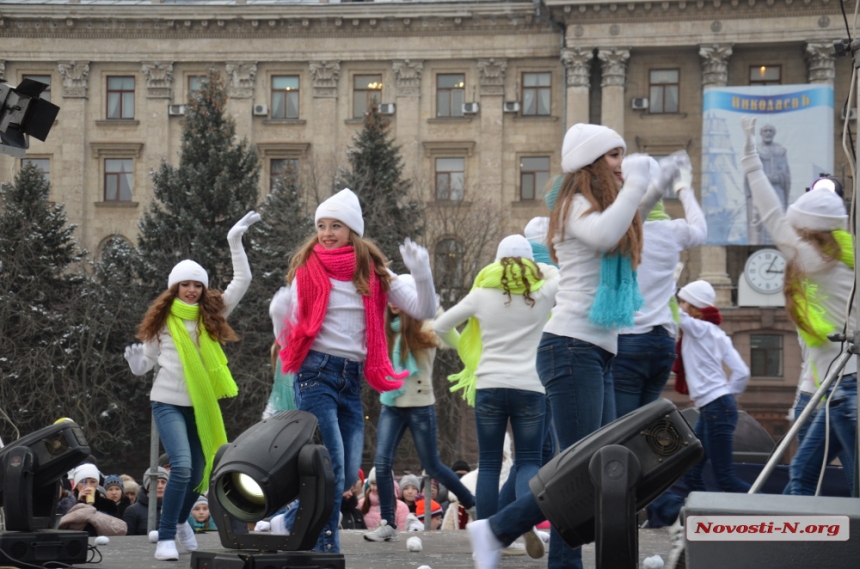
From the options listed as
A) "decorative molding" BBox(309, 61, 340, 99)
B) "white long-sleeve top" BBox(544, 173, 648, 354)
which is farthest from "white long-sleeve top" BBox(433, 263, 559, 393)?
"decorative molding" BBox(309, 61, 340, 99)

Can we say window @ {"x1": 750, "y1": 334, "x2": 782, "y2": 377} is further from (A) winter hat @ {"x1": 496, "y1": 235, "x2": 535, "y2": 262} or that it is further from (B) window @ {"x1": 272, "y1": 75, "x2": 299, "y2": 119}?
(A) winter hat @ {"x1": 496, "y1": 235, "x2": 535, "y2": 262}

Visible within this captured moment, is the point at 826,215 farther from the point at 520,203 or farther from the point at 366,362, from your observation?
the point at 520,203

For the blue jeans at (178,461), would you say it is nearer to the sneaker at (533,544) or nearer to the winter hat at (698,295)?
the sneaker at (533,544)

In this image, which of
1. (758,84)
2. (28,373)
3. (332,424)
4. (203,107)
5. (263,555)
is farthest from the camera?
(758,84)

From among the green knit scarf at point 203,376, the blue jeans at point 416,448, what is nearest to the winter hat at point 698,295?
the blue jeans at point 416,448

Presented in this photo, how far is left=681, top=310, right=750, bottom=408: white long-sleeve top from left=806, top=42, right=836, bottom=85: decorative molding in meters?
43.1

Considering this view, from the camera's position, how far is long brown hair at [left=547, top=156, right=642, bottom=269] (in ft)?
20.4

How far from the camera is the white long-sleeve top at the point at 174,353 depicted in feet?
29.6

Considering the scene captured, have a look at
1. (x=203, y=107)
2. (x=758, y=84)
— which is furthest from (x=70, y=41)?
(x=758, y=84)

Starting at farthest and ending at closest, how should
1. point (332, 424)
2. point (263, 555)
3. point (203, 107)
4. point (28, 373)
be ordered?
point (203, 107) → point (28, 373) → point (332, 424) → point (263, 555)

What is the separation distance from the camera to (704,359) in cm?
1068

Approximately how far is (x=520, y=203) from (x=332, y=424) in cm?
4660

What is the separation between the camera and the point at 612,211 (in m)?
5.99

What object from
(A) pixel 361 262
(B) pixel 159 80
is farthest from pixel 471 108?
(A) pixel 361 262
